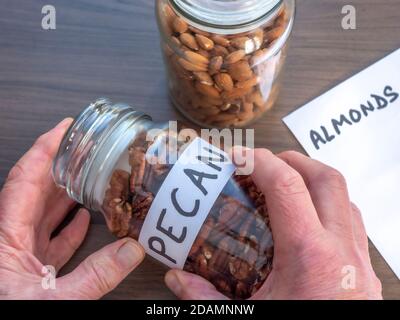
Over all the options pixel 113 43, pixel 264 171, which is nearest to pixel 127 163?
pixel 264 171

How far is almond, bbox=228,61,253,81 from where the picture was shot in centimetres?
49

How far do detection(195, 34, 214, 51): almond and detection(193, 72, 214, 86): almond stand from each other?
0.10ft

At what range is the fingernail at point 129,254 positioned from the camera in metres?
0.46

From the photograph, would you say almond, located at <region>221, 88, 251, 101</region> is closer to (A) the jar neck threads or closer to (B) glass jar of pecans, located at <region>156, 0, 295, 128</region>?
(B) glass jar of pecans, located at <region>156, 0, 295, 128</region>

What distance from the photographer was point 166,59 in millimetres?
545

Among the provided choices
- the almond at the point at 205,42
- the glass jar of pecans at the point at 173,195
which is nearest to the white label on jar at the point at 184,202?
the glass jar of pecans at the point at 173,195

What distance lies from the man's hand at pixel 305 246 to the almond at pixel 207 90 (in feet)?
0.28

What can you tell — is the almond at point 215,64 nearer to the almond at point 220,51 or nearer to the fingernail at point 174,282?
the almond at point 220,51

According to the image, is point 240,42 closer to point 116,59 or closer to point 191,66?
point 191,66

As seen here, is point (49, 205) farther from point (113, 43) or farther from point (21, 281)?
point (113, 43)

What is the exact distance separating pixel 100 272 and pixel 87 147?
12 centimetres

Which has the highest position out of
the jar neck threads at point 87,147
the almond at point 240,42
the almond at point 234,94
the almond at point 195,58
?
the almond at point 240,42

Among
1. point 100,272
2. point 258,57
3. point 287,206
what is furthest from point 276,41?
point 100,272
